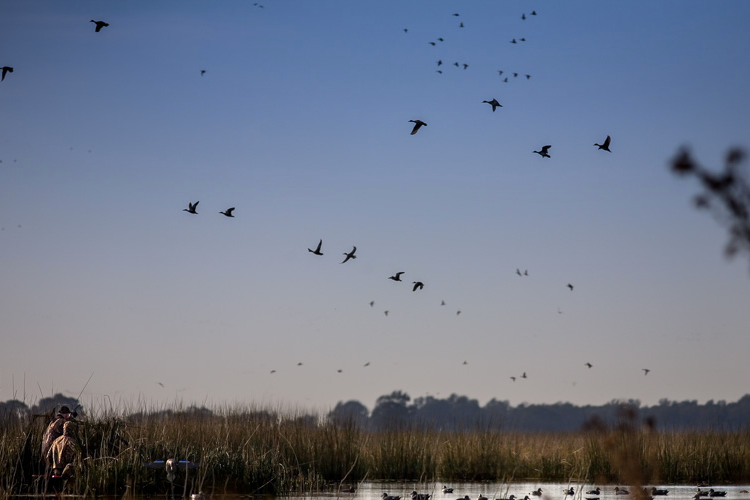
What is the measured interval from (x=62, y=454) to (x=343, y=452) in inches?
342

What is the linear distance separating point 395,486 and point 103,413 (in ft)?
21.5

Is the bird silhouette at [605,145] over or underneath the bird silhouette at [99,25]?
underneath

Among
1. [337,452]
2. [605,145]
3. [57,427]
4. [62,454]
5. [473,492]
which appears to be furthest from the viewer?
[337,452]

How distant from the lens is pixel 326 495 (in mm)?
17688

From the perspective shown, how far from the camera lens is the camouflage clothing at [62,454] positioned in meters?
15.4

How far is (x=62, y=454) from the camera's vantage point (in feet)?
50.8

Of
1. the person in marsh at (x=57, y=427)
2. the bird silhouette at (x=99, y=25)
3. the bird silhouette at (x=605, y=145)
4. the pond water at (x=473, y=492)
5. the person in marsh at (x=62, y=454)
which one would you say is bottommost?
the pond water at (x=473, y=492)

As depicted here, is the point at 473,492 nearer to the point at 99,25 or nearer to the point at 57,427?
the point at 57,427

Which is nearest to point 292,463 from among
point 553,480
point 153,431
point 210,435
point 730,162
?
point 210,435

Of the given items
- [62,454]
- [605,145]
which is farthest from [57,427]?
[605,145]

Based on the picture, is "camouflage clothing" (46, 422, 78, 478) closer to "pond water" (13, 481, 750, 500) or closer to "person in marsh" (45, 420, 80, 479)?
"person in marsh" (45, 420, 80, 479)

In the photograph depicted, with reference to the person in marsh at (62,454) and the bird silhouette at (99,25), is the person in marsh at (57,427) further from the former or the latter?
the bird silhouette at (99,25)

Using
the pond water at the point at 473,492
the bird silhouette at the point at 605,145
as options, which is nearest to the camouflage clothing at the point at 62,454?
the pond water at the point at 473,492

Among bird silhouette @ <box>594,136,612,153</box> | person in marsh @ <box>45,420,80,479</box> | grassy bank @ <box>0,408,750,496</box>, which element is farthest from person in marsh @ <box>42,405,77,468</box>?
bird silhouette @ <box>594,136,612,153</box>
